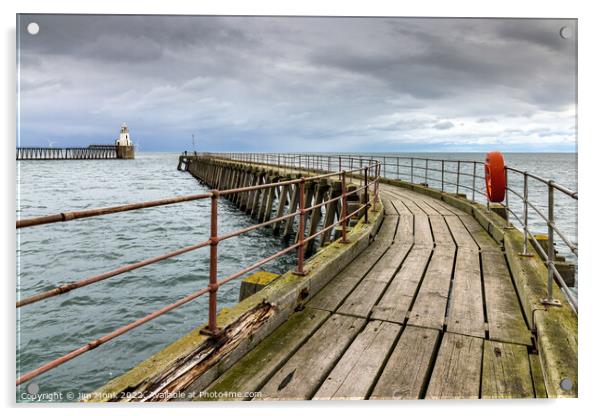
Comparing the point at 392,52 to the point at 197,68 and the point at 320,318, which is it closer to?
the point at 197,68

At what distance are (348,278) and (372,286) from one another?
1.08ft

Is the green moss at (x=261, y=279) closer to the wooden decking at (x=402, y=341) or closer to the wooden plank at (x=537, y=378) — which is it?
the wooden decking at (x=402, y=341)

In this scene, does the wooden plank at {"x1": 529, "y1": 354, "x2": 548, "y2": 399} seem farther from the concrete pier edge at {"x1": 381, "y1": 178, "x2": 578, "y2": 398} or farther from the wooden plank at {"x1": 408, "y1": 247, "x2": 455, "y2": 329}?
the wooden plank at {"x1": 408, "y1": 247, "x2": 455, "y2": 329}

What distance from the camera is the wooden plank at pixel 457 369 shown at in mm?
2439

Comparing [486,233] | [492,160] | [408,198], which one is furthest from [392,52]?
[408,198]

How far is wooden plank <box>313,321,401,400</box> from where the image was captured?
2.43 m

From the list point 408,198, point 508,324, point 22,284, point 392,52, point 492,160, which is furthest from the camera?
point 408,198

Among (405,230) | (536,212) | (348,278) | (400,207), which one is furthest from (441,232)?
(536,212)

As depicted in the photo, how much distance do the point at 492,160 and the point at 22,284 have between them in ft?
34.9

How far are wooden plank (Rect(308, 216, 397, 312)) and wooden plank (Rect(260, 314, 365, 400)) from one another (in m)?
0.35

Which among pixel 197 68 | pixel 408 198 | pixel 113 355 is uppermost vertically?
pixel 197 68

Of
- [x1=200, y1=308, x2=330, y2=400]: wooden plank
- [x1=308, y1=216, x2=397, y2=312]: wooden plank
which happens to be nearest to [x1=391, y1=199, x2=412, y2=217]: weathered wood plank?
[x1=308, y1=216, x2=397, y2=312]: wooden plank

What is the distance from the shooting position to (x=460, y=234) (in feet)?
22.3

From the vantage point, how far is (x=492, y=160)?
536 cm
